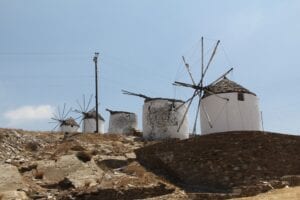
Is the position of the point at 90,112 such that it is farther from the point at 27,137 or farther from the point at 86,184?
the point at 86,184

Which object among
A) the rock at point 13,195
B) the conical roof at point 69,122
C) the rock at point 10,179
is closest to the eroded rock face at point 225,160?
the rock at point 10,179

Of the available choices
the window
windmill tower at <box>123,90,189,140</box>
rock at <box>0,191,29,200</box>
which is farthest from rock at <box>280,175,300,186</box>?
windmill tower at <box>123,90,189,140</box>

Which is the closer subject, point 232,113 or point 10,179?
point 10,179

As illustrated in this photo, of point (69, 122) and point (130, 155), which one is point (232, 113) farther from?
point (69, 122)

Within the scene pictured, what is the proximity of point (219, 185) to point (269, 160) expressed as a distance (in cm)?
276

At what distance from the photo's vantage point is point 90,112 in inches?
1807

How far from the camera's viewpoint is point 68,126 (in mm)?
46906

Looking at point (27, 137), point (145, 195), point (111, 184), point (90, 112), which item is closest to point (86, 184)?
point (111, 184)

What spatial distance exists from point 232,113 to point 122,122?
53.7ft

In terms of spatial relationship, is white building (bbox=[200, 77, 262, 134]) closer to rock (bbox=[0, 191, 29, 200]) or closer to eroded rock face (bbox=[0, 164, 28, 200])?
eroded rock face (bbox=[0, 164, 28, 200])

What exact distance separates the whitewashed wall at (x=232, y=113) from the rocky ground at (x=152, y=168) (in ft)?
11.9

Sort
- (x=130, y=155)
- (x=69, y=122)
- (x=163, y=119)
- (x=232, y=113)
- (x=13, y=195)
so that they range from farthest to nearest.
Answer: (x=69, y=122)
(x=163, y=119)
(x=232, y=113)
(x=130, y=155)
(x=13, y=195)

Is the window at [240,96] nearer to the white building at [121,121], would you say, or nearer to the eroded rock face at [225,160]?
the eroded rock face at [225,160]

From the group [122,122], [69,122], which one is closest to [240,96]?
[122,122]
